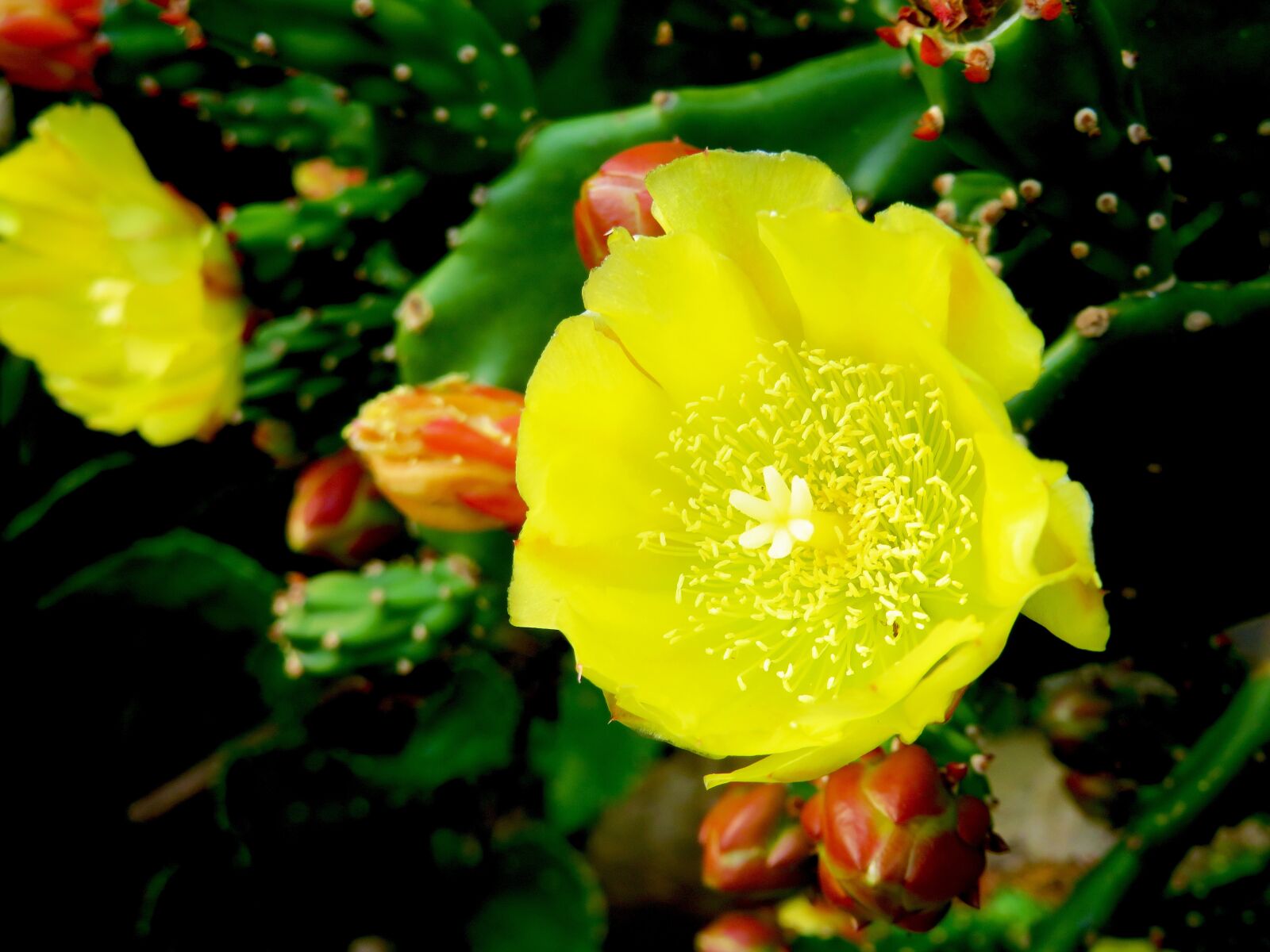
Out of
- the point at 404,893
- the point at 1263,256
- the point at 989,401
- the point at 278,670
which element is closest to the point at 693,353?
the point at 989,401

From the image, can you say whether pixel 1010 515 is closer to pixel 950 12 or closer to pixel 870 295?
pixel 870 295

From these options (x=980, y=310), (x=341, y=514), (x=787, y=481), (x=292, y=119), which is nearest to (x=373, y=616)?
(x=341, y=514)

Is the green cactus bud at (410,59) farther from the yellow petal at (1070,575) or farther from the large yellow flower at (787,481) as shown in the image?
the yellow petal at (1070,575)

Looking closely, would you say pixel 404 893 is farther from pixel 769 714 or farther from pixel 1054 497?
pixel 1054 497

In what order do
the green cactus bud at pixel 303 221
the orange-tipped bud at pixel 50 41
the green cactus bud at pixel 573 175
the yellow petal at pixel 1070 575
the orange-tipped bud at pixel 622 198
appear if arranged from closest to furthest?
the yellow petal at pixel 1070 575 < the orange-tipped bud at pixel 622 198 < the green cactus bud at pixel 573 175 < the orange-tipped bud at pixel 50 41 < the green cactus bud at pixel 303 221

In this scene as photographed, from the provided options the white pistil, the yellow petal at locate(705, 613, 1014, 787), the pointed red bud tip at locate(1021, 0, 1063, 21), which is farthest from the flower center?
the pointed red bud tip at locate(1021, 0, 1063, 21)

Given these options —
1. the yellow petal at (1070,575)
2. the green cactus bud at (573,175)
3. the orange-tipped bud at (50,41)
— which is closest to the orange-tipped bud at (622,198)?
the green cactus bud at (573,175)

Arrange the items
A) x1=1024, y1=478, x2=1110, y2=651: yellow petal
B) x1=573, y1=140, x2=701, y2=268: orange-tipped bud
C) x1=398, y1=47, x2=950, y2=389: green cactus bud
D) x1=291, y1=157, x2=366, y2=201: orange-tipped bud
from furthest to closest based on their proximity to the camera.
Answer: x1=291, y1=157, x2=366, y2=201: orange-tipped bud → x1=398, y1=47, x2=950, y2=389: green cactus bud → x1=573, y1=140, x2=701, y2=268: orange-tipped bud → x1=1024, y1=478, x2=1110, y2=651: yellow petal

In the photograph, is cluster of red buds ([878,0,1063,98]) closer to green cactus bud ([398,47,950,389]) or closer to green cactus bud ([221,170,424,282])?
green cactus bud ([398,47,950,389])
